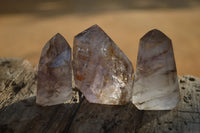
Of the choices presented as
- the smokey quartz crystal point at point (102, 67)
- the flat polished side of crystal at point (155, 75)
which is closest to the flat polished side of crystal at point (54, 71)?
the smokey quartz crystal point at point (102, 67)

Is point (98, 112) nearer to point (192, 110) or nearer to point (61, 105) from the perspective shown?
point (61, 105)

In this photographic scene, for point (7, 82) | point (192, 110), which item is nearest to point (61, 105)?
point (7, 82)

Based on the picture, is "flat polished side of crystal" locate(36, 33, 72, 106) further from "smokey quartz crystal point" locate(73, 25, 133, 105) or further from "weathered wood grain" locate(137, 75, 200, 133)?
"weathered wood grain" locate(137, 75, 200, 133)

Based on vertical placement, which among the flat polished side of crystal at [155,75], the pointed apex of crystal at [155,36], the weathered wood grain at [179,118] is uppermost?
the pointed apex of crystal at [155,36]

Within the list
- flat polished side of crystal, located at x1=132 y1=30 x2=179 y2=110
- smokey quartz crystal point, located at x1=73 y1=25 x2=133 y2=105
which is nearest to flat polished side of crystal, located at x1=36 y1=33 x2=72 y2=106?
smokey quartz crystal point, located at x1=73 y1=25 x2=133 y2=105

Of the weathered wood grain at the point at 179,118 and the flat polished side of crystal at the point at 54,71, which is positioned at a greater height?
the flat polished side of crystal at the point at 54,71

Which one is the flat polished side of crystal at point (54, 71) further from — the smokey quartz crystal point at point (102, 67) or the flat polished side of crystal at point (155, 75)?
the flat polished side of crystal at point (155, 75)
